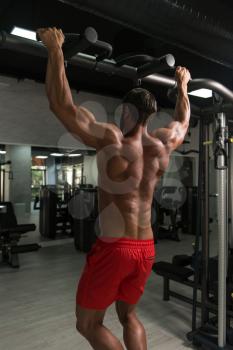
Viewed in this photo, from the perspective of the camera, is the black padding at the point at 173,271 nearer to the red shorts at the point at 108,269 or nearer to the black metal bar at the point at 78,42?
the red shorts at the point at 108,269

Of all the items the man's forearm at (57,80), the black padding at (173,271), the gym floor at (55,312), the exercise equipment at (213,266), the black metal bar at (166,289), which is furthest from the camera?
the black metal bar at (166,289)

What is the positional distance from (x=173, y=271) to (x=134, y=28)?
2283 mm

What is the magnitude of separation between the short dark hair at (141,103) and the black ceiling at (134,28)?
0.85 m

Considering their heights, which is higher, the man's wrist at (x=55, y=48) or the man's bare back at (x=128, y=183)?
the man's wrist at (x=55, y=48)

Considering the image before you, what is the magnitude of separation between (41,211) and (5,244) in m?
1.85

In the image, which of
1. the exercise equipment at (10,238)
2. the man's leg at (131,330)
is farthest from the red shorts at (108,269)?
the exercise equipment at (10,238)

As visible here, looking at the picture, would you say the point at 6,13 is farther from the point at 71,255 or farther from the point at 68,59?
the point at 71,255

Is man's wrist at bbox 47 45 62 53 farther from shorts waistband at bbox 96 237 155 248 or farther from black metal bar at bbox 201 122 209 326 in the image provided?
black metal bar at bbox 201 122 209 326

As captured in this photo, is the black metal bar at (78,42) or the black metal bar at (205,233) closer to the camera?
the black metal bar at (78,42)

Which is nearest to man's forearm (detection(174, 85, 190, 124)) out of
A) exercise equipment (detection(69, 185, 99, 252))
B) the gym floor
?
the gym floor

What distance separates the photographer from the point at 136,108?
1510 millimetres

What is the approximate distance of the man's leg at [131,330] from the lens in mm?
1564

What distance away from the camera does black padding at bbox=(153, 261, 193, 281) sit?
315cm

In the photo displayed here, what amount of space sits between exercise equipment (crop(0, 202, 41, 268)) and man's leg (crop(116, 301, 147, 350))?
311 centimetres
